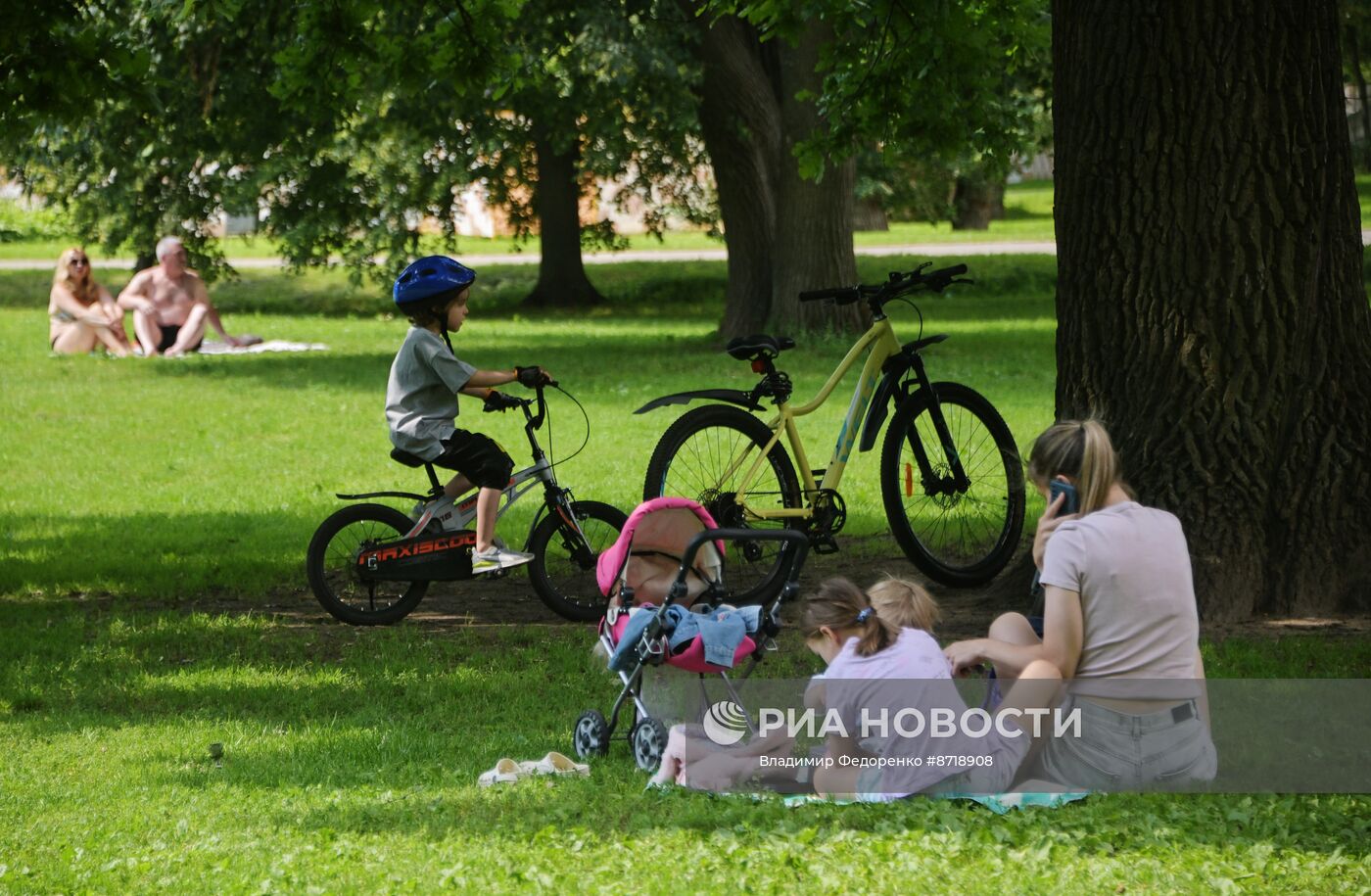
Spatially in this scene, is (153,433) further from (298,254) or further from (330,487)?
(298,254)

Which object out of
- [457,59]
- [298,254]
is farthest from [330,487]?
[298,254]

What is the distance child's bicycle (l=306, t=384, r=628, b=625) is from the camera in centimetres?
805

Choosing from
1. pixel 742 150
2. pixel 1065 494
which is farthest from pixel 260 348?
pixel 1065 494

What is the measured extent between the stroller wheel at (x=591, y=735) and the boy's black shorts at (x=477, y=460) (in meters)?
2.29

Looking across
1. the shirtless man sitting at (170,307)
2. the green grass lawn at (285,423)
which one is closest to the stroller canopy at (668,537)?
the green grass lawn at (285,423)

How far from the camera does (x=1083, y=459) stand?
16.9 feet

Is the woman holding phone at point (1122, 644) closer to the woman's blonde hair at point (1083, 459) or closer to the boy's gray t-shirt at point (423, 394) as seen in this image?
the woman's blonde hair at point (1083, 459)

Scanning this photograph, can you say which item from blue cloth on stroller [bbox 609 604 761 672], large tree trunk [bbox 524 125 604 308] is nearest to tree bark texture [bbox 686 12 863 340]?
large tree trunk [bbox 524 125 604 308]

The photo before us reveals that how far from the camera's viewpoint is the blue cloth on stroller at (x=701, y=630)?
540 cm

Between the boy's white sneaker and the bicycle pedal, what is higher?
the boy's white sneaker

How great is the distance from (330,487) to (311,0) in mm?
3775

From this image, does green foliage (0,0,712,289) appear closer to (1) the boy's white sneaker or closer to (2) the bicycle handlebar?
(2) the bicycle handlebar

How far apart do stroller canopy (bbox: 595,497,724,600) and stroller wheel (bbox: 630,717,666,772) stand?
22.8 inches

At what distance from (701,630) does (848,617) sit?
54 centimetres
